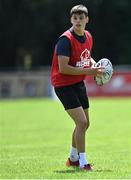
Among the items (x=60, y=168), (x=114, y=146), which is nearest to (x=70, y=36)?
(x=60, y=168)

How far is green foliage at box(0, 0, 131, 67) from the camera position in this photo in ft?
173

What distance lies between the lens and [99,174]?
948 cm

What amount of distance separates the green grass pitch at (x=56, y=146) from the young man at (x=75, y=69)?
0.59 meters

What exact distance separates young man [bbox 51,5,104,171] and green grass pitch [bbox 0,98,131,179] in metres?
0.59

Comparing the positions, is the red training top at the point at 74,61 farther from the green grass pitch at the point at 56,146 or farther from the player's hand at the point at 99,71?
the green grass pitch at the point at 56,146

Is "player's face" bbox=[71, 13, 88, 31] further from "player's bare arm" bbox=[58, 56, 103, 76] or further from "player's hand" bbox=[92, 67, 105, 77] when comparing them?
"player's hand" bbox=[92, 67, 105, 77]

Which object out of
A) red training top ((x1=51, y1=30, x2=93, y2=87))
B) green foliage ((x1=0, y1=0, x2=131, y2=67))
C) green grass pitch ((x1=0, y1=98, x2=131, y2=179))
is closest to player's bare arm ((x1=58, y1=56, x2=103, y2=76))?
red training top ((x1=51, y1=30, x2=93, y2=87))

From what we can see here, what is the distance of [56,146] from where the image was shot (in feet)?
48.0

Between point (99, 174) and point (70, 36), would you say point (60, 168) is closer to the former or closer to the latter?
point (99, 174)

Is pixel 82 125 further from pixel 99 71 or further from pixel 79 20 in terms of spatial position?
pixel 79 20

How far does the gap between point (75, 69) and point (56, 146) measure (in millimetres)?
4935

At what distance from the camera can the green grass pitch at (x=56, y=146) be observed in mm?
9773

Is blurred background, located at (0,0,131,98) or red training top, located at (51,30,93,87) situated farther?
blurred background, located at (0,0,131,98)

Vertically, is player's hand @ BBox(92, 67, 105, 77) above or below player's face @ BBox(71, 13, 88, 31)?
below
